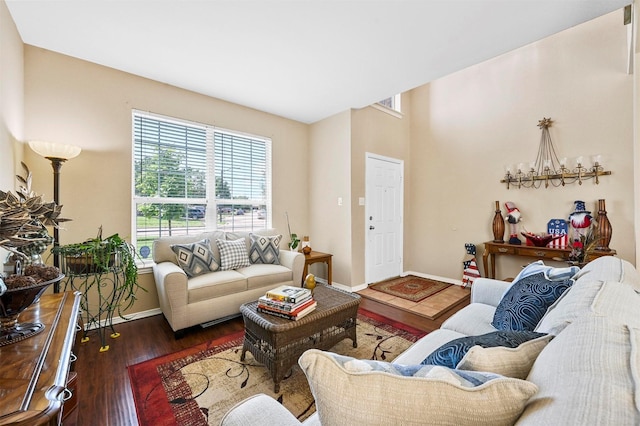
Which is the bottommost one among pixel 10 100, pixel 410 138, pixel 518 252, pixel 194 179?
pixel 518 252

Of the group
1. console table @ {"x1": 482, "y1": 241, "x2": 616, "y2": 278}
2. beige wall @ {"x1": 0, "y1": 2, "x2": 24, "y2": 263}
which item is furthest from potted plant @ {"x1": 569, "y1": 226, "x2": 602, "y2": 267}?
beige wall @ {"x1": 0, "y1": 2, "x2": 24, "y2": 263}

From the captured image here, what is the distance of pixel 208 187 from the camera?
344cm

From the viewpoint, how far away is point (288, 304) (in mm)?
1833

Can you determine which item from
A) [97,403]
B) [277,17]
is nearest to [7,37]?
[277,17]

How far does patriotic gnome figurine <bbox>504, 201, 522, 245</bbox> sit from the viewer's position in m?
3.49

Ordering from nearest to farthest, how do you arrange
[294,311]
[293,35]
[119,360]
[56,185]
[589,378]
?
[589,378]
[294,311]
[119,360]
[293,35]
[56,185]

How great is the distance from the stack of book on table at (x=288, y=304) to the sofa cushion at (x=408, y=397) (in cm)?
126

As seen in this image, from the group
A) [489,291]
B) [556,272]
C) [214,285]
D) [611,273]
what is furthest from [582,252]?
[214,285]

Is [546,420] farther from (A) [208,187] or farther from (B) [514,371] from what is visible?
(A) [208,187]

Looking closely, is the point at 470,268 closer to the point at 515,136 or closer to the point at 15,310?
the point at 515,136

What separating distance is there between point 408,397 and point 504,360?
1.05 ft

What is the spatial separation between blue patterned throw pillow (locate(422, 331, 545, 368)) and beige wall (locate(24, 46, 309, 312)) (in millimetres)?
3066

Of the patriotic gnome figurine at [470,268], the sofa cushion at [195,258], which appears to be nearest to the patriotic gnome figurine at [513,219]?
the patriotic gnome figurine at [470,268]

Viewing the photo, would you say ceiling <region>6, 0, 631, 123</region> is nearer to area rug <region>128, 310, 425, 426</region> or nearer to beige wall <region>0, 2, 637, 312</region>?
beige wall <region>0, 2, 637, 312</region>
